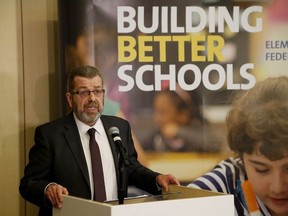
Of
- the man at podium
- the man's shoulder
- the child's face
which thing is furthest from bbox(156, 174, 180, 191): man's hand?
the child's face

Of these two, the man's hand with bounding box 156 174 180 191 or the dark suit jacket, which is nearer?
the man's hand with bounding box 156 174 180 191

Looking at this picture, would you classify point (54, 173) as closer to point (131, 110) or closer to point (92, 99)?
point (92, 99)

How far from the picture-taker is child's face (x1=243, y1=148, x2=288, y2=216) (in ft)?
13.2

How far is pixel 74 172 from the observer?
132 inches

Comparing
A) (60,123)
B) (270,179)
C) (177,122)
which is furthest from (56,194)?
(270,179)

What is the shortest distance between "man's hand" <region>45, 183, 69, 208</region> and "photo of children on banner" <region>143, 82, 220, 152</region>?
1.29 metres

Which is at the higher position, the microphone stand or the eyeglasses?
the eyeglasses

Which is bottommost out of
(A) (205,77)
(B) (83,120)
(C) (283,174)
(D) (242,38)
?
(C) (283,174)

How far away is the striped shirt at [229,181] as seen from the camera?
4070 mm

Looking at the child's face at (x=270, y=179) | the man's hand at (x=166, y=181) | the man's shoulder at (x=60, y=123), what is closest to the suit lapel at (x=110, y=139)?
the man's shoulder at (x=60, y=123)

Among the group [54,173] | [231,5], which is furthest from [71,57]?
[231,5]

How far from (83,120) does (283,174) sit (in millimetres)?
1560

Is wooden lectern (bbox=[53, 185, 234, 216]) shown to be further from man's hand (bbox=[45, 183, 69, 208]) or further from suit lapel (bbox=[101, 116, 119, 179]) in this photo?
suit lapel (bbox=[101, 116, 119, 179])

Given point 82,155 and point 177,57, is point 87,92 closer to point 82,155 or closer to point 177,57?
point 82,155
